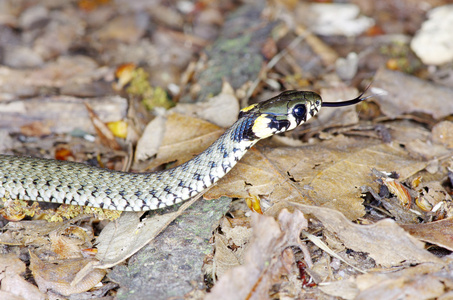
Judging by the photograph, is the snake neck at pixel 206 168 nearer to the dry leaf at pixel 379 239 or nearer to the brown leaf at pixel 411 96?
the dry leaf at pixel 379 239

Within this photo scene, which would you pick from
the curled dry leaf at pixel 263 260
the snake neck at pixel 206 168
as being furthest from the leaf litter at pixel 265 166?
the snake neck at pixel 206 168

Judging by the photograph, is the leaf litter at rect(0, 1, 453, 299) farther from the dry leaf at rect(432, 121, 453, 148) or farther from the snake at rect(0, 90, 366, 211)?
the snake at rect(0, 90, 366, 211)

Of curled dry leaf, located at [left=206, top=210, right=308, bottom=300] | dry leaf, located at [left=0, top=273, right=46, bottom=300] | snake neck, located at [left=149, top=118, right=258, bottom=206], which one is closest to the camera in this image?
curled dry leaf, located at [left=206, top=210, right=308, bottom=300]

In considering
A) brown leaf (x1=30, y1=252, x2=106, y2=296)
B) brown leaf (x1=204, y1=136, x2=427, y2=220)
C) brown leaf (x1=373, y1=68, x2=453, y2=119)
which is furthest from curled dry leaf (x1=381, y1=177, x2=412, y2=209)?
brown leaf (x1=30, y1=252, x2=106, y2=296)

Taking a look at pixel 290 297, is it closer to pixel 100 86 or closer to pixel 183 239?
pixel 183 239

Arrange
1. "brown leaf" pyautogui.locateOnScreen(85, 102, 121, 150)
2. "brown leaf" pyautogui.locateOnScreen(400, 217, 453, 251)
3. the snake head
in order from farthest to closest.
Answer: "brown leaf" pyautogui.locateOnScreen(85, 102, 121, 150)
the snake head
"brown leaf" pyautogui.locateOnScreen(400, 217, 453, 251)

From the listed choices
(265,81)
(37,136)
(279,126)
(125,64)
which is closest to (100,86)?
(125,64)

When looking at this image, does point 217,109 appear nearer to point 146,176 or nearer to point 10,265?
point 146,176

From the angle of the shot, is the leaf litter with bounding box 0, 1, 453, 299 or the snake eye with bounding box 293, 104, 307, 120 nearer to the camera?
the leaf litter with bounding box 0, 1, 453, 299
